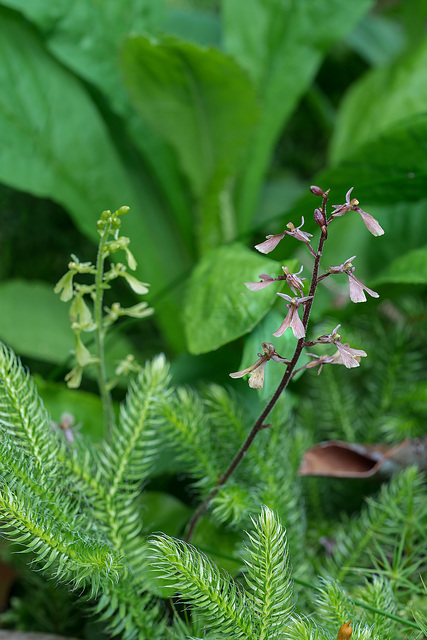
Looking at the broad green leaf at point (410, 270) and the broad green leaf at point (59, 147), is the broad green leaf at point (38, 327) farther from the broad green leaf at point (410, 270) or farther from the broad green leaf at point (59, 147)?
the broad green leaf at point (410, 270)

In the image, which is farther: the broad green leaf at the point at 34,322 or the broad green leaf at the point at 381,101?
the broad green leaf at the point at 381,101

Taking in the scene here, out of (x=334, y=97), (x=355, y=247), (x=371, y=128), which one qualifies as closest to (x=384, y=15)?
(x=334, y=97)

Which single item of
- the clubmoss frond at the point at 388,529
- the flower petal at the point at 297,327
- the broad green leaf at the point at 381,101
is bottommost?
the clubmoss frond at the point at 388,529

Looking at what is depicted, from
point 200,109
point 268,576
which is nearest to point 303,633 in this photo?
point 268,576

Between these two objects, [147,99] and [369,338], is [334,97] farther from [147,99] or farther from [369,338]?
[369,338]

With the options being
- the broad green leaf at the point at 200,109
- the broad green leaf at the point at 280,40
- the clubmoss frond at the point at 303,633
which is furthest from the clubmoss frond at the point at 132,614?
the broad green leaf at the point at 280,40

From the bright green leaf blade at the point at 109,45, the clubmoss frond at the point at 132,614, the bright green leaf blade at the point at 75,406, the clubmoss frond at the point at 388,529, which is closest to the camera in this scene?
the clubmoss frond at the point at 132,614
